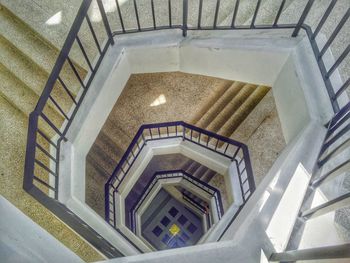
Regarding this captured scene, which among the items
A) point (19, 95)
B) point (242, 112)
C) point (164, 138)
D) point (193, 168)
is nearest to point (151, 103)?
point (164, 138)

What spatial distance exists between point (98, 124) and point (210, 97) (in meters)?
2.67

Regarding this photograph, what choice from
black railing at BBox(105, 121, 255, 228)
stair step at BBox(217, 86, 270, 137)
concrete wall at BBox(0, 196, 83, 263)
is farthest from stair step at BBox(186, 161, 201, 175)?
concrete wall at BBox(0, 196, 83, 263)

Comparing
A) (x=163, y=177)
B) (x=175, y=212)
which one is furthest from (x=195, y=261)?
(x=175, y=212)

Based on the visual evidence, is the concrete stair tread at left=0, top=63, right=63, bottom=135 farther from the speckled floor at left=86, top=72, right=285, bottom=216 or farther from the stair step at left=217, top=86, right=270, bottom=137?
the stair step at left=217, top=86, right=270, bottom=137

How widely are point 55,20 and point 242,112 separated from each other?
3172 mm

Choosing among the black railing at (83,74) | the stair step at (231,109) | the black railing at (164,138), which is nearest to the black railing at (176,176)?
the black railing at (164,138)

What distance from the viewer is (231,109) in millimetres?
5461

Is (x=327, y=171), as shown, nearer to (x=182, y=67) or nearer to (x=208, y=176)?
(x=182, y=67)

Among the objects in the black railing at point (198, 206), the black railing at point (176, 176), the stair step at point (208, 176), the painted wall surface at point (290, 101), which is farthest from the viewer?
the black railing at point (198, 206)

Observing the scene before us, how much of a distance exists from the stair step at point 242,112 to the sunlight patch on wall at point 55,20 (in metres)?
3.00

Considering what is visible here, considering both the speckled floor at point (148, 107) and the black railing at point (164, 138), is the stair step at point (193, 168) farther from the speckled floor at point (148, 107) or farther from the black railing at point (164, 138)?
the speckled floor at point (148, 107)

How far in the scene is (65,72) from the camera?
3760 mm

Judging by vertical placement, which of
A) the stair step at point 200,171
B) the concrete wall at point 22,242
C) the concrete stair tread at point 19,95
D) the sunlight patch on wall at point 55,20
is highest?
the sunlight patch on wall at point 55,20

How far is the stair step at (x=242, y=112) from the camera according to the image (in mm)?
5137
